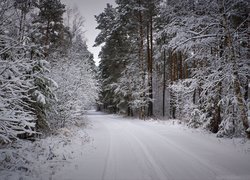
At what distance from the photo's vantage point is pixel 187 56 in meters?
17.8

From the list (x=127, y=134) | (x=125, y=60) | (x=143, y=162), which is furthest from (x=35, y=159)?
(x=125, y=60)

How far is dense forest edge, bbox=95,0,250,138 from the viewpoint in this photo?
857 cm

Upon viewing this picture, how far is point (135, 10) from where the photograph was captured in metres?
21.1

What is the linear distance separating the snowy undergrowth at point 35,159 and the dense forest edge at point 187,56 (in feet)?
24.0

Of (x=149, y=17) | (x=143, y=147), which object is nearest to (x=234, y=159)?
(x=143, y=147)

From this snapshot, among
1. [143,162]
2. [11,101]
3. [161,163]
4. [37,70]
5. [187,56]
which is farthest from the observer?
[187,56]

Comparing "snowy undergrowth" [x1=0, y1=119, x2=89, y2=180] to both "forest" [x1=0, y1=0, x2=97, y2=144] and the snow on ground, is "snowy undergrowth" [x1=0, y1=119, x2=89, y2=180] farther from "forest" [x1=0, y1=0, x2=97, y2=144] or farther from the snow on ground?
"forest" [x1=0, y1=0, x2=97, y2=144]

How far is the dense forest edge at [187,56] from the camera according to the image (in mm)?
8570

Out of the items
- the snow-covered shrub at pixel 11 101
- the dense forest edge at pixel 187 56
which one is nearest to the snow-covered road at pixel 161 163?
the snow-covered shrub at pixel 11 101

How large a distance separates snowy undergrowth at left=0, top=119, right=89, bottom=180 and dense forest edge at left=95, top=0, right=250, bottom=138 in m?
7.31

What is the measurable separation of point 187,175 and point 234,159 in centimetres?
242

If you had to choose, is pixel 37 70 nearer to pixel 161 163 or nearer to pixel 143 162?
pixel 143 162

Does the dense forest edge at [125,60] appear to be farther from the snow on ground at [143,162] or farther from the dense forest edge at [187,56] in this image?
the snow on ground at [143,162]

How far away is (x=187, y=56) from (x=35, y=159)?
16.5 metres
